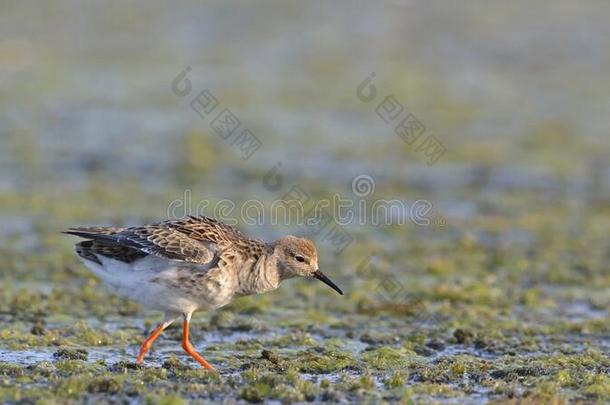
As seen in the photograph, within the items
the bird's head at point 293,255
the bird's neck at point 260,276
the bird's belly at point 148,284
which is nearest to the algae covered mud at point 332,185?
the bird's belly at point 148,284

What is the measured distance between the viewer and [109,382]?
8.84 metres

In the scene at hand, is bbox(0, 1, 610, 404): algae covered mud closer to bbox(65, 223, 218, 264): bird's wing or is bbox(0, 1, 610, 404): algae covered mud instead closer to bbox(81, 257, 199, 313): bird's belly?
bbox(81, 257, 199, 313): bird's belly

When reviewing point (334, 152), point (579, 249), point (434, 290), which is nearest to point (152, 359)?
point (434, 290)

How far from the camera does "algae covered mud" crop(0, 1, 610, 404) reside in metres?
9.98

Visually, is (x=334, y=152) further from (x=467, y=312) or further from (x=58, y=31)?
(x=58, y=31)

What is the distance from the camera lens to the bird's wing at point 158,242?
9.79m

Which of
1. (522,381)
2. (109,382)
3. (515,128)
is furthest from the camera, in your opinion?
(515,128)

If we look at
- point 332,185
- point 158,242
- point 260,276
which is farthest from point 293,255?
point 332,185

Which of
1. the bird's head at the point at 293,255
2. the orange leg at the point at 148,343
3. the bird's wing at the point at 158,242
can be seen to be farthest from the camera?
the bird's head at the point at 293,255

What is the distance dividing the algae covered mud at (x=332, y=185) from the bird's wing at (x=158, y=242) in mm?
1043

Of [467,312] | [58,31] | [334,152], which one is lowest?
[467,312]

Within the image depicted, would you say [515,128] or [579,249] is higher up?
[515,128]

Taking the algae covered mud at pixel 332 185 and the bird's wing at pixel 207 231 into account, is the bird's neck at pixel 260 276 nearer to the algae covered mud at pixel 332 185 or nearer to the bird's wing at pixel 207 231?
the bird's wing at pixel 207 231

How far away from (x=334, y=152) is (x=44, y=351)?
1153 centimetres
